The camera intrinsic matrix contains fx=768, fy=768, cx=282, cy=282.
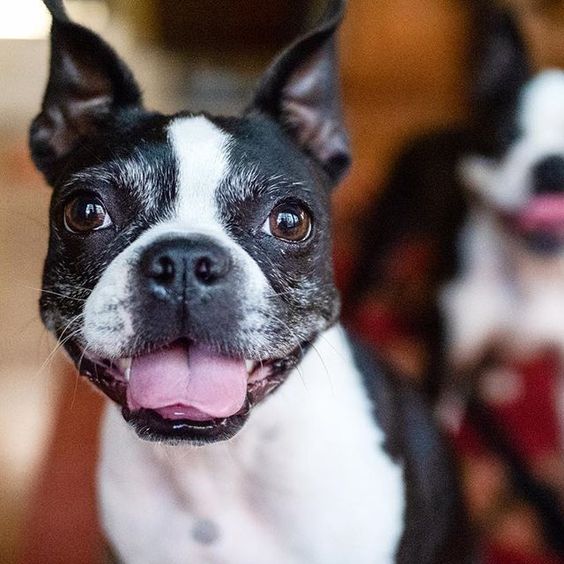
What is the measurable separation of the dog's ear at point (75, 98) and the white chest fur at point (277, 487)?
49cm

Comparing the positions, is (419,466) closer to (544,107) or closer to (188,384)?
(188,384)

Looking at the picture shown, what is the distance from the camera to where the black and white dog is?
1.09 meters

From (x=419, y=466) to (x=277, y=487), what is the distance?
328 mm

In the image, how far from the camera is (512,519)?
202 cm

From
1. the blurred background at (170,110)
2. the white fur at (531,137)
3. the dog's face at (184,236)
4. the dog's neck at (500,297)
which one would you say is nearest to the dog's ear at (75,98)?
the dog's face at (184,236)

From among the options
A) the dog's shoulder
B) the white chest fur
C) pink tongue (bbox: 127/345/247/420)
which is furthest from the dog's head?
pink tongue (bbox: 127/345/247/420)

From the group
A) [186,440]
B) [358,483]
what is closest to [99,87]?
[186,440]

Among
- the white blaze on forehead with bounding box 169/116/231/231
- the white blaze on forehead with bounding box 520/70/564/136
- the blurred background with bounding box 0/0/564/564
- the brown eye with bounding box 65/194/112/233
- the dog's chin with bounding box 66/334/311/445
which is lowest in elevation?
the blurred background with bounding box 0/0/564/564

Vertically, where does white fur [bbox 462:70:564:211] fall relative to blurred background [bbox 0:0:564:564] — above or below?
above

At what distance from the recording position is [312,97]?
4.61 ft

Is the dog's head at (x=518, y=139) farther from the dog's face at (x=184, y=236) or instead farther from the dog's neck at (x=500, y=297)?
the dog's face at (x=184, y=236)

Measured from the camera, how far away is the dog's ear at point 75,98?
1.32 m

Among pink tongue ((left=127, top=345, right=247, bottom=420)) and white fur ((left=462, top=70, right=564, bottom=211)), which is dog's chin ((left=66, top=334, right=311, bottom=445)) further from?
A: white fur ((left=462, top=70, right=564, bottom=211))

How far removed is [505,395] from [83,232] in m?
1.73
